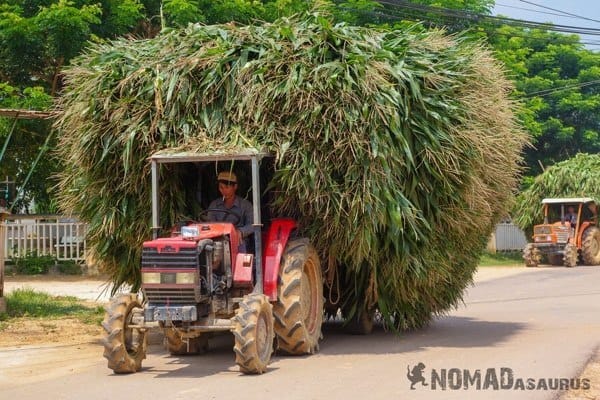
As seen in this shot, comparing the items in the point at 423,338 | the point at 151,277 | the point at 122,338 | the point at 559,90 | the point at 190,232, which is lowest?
the point at 423,338

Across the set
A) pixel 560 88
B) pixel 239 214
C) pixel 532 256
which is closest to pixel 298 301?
pixel 239 214

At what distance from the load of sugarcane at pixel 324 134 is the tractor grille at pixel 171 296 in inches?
71.2

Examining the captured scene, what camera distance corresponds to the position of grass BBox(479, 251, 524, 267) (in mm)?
33612

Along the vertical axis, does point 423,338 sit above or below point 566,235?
below

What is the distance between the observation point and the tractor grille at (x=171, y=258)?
9.20 meters

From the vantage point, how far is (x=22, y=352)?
11.4 meters

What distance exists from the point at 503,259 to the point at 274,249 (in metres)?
27.7

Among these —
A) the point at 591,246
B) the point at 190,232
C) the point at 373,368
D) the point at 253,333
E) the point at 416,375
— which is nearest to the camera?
the point at 253,333

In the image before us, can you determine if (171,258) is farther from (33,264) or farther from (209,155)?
(33,264)

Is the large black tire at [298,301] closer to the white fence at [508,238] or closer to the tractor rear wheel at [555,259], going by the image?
the tractor rear wheel at [555,259]

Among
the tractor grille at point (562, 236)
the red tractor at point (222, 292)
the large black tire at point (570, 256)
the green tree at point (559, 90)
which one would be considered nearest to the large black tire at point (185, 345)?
the red tractor at point (222, 292)

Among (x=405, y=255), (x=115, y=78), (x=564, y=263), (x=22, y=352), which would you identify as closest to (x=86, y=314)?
(x=22, y=352)

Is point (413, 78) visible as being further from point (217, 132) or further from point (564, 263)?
point (564, 263)

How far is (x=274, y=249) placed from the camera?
34.0 feet
